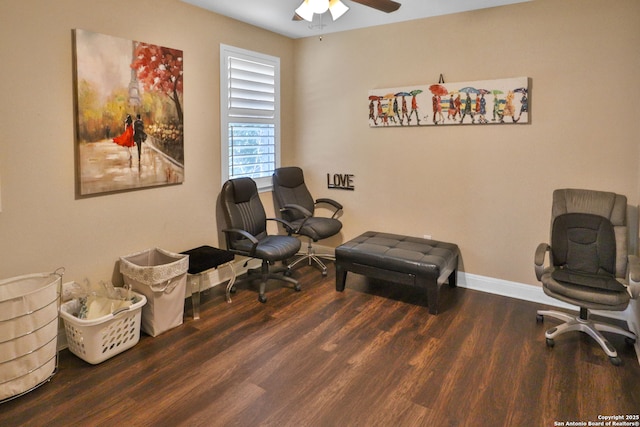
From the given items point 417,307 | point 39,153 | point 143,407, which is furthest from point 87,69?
point 417,307

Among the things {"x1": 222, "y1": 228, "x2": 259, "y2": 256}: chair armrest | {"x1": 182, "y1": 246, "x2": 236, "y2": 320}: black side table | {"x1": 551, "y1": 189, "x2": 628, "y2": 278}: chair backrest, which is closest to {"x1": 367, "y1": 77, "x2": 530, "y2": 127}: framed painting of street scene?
{"x1": 551, "y1": 189, "x2": 628, "y2": 278}: chair backrest

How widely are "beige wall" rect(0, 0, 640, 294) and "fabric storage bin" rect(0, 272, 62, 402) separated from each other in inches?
16.4

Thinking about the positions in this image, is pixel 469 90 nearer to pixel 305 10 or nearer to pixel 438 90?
pixel 438 90

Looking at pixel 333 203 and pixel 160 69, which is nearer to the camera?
pixel 160 69

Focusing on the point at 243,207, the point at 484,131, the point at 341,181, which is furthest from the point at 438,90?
the point at 243,207

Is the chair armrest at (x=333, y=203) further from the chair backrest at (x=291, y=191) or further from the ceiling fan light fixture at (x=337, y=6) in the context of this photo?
the ceiling fan light fixture at (x=337, y=6)

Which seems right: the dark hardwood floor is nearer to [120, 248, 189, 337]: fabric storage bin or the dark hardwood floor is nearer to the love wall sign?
[120, 248, 189, 337]: fabric storage bin

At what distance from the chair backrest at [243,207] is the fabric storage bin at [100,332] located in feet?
4.04

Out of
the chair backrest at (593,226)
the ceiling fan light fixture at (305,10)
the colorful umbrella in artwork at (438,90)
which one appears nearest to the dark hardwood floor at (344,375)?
the chair backrest at (593,226)

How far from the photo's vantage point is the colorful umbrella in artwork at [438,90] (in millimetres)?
3969

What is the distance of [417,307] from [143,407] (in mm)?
2299

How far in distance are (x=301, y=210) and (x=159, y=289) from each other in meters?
1.81

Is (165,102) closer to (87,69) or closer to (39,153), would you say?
(87,69)

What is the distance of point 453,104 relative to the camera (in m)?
3.94
